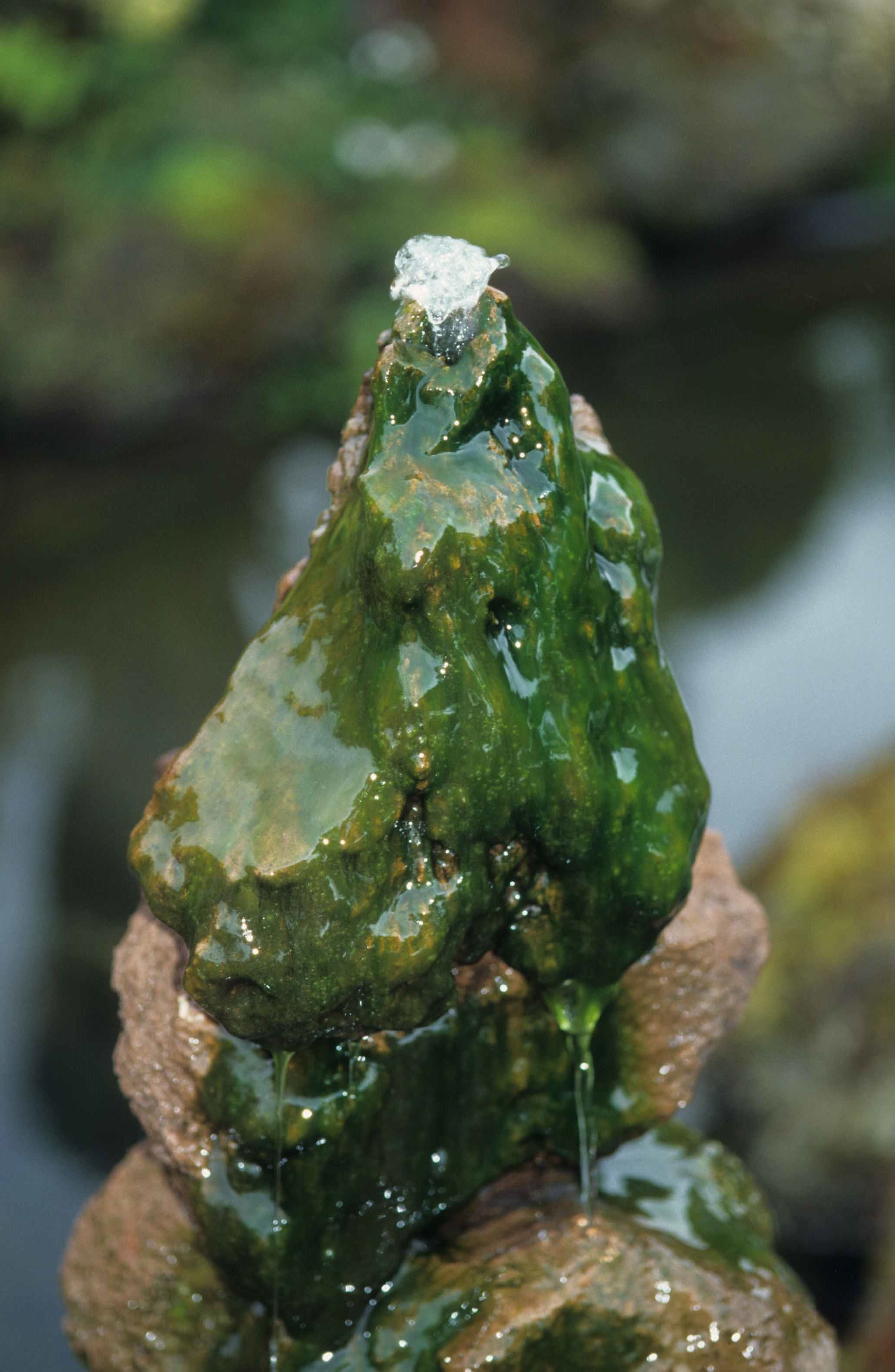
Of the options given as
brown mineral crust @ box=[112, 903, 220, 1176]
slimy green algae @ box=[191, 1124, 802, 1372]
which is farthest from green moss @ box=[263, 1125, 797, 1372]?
brown mineral crust @ box=[112, 903, 220, 1176]

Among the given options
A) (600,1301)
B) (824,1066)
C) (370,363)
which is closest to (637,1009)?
(600,1301)

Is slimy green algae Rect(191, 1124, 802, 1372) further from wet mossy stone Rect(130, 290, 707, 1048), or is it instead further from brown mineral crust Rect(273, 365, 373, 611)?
brown mineral crust Rect(273, 365, 373, 611)

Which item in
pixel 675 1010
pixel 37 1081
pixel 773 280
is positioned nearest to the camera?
pixel 675 1010

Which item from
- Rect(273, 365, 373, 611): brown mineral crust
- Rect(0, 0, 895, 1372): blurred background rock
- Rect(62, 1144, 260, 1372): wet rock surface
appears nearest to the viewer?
Rect(273, 365, 373, 611): brown mineral crust

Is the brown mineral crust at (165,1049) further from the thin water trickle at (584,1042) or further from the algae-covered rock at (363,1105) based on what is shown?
the thin water trickle at (584,1042)

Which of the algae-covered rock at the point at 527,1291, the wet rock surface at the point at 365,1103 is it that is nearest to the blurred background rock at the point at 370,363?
the algae-covered rock at the point at 527,1291

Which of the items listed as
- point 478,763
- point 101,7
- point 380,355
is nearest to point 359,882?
point 478,763

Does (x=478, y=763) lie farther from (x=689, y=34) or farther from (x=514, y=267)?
(x=689, y=34)
